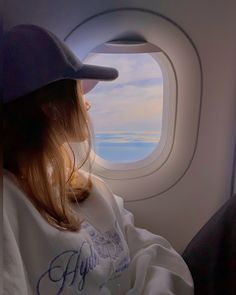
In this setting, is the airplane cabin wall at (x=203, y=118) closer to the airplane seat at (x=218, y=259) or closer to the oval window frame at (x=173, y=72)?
the oval window frame at (x=173, y=72)

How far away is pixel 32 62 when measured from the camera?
0.59 m

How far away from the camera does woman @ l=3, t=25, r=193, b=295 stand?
617 mm

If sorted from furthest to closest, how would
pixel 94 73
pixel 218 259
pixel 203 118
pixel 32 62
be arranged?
pixel 203 118, pixel 218 259, pixel 94 73, pixel 32 62

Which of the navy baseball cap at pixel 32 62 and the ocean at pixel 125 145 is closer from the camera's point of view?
the navy baseball cap at pixel 32 62

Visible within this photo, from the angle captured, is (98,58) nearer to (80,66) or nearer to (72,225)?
(80,66)

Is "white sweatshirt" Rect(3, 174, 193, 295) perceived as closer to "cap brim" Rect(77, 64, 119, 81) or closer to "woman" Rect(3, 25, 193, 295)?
"woman" Rect(3, 25, 193, 295)

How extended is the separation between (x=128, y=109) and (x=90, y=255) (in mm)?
404

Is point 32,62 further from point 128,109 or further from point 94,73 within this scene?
point 128,109

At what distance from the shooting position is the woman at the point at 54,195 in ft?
2.02

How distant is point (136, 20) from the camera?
0.95 meters

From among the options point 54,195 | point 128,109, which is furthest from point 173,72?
point 54,195

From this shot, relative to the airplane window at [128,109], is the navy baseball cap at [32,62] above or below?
above

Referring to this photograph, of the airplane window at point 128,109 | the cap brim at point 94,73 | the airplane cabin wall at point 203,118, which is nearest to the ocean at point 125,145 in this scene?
the airplane window at point 128,109

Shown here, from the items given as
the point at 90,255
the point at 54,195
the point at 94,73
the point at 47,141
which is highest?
the point at 94,73
